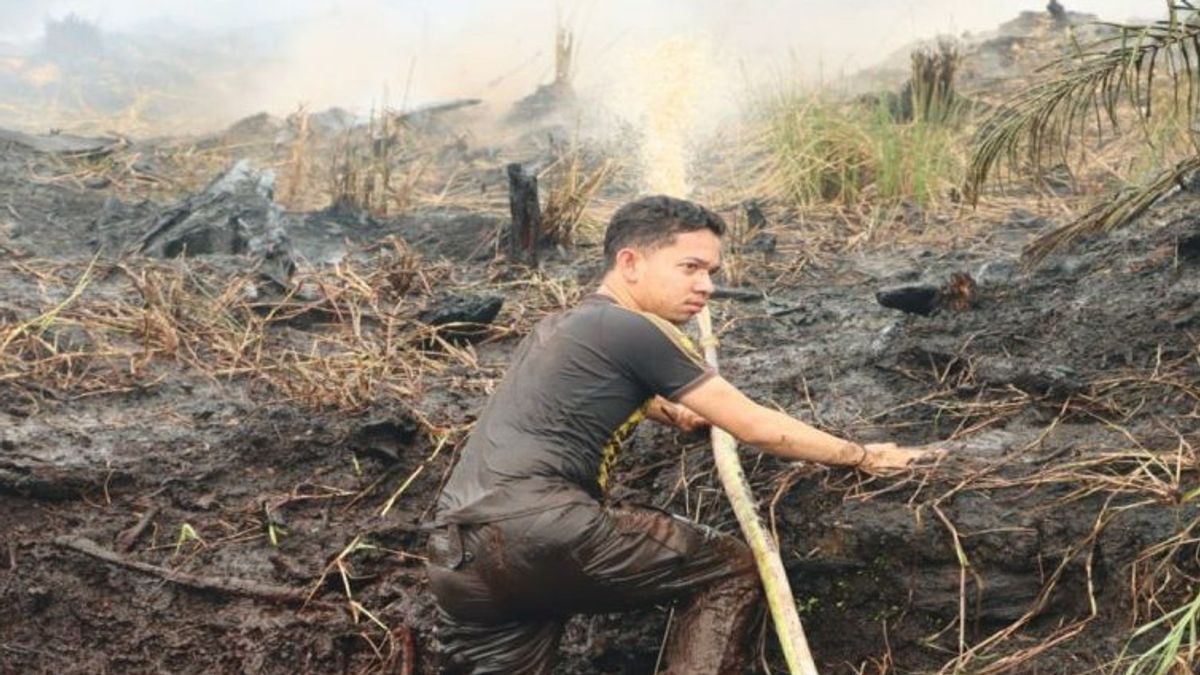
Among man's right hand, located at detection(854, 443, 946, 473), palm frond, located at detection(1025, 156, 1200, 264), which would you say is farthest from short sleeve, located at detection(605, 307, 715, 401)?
palm frond, located at detection(1025, 156, 1200, 264)

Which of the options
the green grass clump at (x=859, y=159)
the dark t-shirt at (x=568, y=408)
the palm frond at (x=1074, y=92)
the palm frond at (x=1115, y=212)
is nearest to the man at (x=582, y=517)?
the dark t-shirt at (x=568, y=408)

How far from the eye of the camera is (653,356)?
11.7 ft

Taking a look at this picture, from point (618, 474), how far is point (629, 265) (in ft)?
3.58

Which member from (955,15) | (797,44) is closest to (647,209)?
(797,44)

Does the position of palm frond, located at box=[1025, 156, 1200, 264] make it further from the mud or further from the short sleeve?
the short sleeve

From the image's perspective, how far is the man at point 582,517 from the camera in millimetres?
3520

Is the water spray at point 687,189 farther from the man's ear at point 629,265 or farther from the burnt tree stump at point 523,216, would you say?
the burnt tree stump at point 523,216

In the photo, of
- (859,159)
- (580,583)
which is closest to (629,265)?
(580,583)

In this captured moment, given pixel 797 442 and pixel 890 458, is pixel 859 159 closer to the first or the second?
pixel 890 458

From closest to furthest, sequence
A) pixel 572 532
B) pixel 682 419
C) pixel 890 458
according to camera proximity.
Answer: pixel 572 532 < pixel 890 458 < pixel 682 419

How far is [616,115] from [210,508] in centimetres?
Result: 571

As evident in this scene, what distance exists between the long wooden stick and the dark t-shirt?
0.44 metres

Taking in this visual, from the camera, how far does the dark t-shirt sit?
3.56 meters

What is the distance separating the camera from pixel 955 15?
48.5 feet
